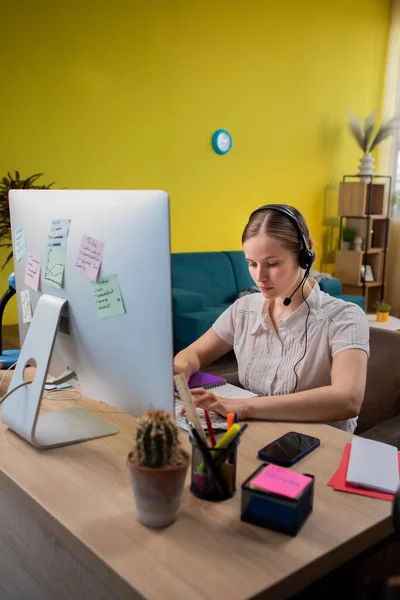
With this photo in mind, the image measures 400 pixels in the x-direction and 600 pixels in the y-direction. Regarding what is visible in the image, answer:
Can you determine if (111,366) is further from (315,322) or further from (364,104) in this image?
(364,104)

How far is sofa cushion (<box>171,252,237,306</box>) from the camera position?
4.57 metres

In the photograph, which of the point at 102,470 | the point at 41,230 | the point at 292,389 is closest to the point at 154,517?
the point at 102,470

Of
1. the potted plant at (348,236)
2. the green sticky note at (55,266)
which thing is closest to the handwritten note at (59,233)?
→ the green sticky note at (55,266)

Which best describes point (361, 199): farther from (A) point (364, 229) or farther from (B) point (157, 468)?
(B) point (157, 468)

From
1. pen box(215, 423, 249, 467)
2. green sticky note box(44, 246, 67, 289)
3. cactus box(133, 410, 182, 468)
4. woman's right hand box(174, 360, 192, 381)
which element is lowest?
woman's right hand box(174, 360, 192, 381)

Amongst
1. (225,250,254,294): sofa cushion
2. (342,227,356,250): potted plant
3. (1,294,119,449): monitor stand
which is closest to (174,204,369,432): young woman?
(1,294,119,449): monitor stand

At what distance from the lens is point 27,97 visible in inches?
157

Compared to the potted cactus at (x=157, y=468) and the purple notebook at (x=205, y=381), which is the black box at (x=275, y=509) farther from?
the purple notebook at (x=205, y=381)

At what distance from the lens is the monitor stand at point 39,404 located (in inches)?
44.6

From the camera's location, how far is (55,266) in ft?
3.91

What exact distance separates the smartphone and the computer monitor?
0.77 ft

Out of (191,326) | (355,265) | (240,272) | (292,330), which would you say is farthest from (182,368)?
(355,265)

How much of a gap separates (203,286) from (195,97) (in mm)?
1644

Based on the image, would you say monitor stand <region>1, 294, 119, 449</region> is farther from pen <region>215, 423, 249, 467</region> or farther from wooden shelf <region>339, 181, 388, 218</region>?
wooden shelf <region>339, 181, 388, 218</region>
